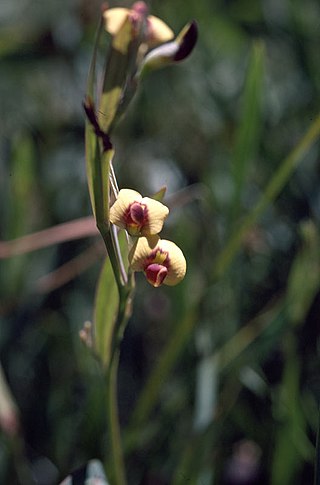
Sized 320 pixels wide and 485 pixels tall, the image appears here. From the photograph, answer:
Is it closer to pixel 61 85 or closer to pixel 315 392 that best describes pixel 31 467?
pixel 315 392

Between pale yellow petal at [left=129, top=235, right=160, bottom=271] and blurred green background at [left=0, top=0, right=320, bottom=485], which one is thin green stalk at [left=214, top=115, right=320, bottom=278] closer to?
blurred green background at [left=0, top=0, right=320, bottom=485]

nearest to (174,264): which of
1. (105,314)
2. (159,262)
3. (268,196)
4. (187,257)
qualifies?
(159,262)

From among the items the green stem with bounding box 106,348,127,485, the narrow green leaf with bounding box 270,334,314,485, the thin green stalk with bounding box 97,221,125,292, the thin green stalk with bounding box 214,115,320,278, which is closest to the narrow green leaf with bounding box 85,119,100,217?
the thin green stalk with bounding box 97,221,125,292

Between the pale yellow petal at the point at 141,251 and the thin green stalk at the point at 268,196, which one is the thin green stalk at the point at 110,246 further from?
the thin green stalk at the point at 268,196

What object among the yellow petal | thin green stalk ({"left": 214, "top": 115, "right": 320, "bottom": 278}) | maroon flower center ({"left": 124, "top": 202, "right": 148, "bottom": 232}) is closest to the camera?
maroon flower center ({"left": 124, "top": 202, "right": 148, "bottom": 232})

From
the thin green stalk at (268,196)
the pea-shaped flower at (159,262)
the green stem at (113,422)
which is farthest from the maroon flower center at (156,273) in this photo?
the thin green stalk at (268,196)

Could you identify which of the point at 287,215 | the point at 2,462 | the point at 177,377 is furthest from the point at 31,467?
the point at 287,215
